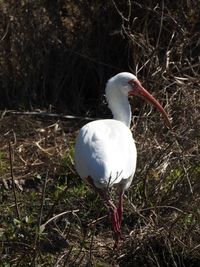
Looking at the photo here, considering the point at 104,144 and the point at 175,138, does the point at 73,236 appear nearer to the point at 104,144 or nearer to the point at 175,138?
the point at 104,144

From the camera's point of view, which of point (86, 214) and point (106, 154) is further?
point (86, 214)

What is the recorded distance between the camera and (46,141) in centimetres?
881

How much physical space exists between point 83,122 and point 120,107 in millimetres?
1856

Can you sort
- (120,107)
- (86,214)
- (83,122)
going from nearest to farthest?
(86,214), (120,107), (83,122)

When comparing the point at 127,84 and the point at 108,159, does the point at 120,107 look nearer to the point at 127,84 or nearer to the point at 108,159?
the point at 127,84

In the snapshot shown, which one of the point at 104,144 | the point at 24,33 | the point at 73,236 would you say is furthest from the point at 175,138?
the point at 24,33

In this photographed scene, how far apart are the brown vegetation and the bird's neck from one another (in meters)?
0.25

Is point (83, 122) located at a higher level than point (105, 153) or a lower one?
lower

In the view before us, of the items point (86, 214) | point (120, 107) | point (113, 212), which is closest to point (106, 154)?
point (113, 212)

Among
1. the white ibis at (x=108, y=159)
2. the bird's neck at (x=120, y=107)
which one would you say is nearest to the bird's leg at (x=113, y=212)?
the white ibis at (x=108, y=159)

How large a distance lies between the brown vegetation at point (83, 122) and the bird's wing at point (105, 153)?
0.29m

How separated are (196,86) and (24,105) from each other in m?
2.26

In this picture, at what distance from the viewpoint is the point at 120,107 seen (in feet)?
24.6

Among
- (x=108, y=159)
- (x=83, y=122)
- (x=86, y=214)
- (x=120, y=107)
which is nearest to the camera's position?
(x=108, y=159)
